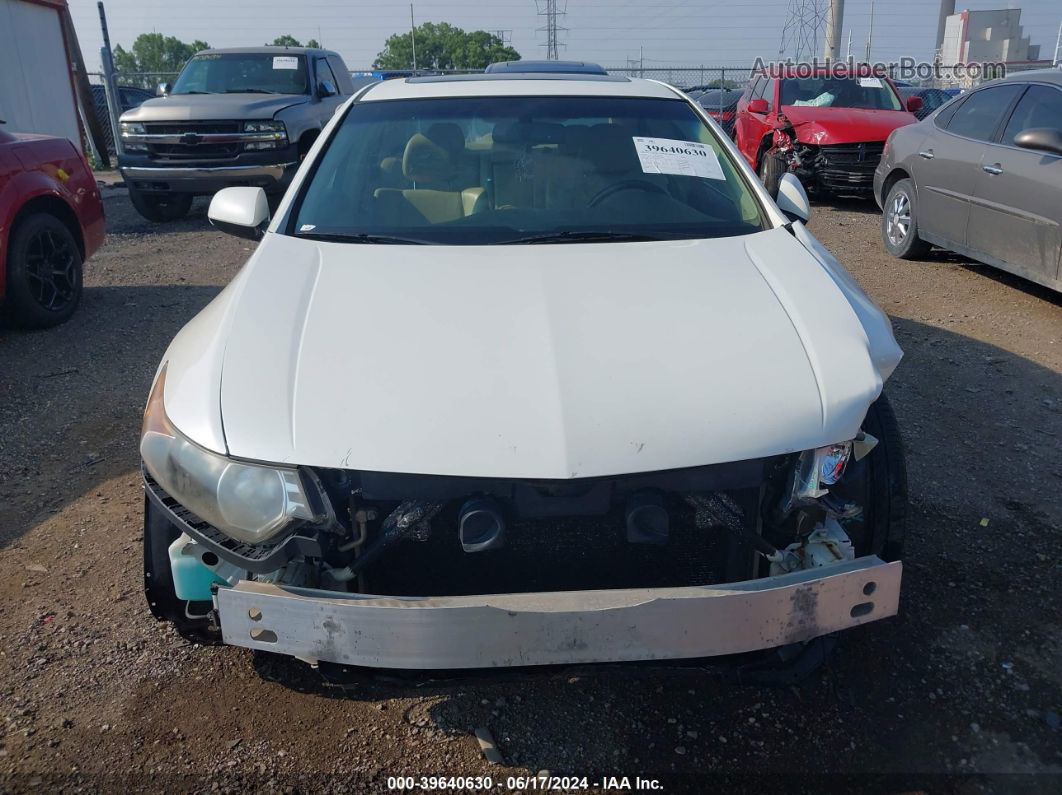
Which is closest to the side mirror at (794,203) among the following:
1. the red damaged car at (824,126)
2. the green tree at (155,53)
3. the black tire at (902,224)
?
the black tire at (902,224)

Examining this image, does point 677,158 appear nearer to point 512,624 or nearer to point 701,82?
point 512,624

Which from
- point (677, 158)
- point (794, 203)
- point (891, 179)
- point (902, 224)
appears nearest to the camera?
point (677, 158)

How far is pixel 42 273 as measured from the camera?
602 centimetres

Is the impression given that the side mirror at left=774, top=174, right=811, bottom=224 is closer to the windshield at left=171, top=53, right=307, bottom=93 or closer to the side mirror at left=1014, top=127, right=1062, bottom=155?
the side mirror at left=1014, top=127, right=1062, bottom=155

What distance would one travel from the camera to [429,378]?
7.25 feet

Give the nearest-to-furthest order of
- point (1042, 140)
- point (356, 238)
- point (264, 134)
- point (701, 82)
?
point (356, 238)
point (1042, 140)
point (264, 134)
point (701, 82)

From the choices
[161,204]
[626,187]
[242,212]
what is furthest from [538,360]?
[161,204]

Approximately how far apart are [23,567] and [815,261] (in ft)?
9.70

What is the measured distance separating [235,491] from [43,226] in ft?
15.9

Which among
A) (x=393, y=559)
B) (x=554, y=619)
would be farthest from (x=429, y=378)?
(x=554, y=619)

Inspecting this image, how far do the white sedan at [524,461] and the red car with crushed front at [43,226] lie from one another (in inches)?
147

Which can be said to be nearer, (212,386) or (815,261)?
(212,386)

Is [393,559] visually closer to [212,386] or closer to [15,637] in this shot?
[212,386]

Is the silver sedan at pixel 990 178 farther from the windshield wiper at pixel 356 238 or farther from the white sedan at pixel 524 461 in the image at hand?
the windshield wiper at pixel 356 238
